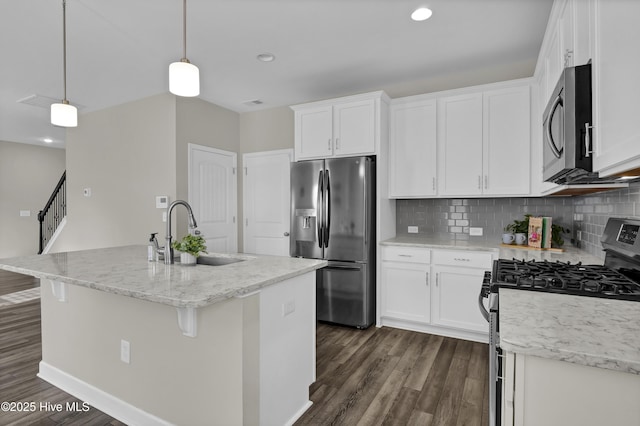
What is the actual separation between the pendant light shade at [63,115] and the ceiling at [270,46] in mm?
752

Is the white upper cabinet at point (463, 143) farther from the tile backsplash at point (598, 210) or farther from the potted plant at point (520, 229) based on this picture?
the tile backsplash at point (598, 210)

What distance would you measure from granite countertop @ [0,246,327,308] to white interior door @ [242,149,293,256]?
2252 mm

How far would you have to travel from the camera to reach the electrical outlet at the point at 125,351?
202 cm

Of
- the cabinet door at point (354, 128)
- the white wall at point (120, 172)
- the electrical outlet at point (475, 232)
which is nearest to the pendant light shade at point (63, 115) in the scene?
the white wall at point (120, 172)

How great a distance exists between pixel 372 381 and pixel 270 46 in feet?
9.44

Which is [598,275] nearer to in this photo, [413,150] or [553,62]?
[553,62]

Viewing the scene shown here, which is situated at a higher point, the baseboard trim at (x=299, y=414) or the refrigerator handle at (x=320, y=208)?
the refrigerator handle at (x=320, y=208)

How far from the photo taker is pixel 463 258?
10.5 feet

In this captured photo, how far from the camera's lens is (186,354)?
5.85 ft

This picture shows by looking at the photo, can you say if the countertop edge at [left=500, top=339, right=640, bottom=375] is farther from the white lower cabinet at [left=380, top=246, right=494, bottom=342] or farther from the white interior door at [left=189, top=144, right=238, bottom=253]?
the white interior door at [left=189, top=144, right=238, bottom=253]

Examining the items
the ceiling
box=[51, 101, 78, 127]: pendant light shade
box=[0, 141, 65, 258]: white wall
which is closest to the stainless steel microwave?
the ceiling

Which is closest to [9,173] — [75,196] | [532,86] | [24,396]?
[75,196]

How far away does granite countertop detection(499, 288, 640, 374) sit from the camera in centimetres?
81

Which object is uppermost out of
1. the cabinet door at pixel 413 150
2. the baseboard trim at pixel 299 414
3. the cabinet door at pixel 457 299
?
the cabinet door at pixel 413 150
